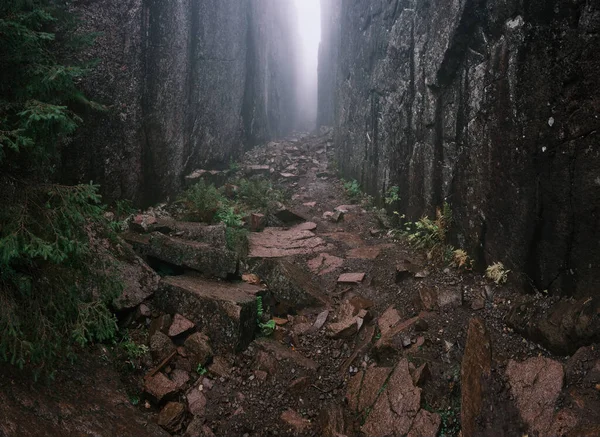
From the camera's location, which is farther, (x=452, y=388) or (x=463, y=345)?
(x=463, y=345)

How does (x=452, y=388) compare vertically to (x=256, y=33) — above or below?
below

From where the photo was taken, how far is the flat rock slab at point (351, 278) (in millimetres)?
6250

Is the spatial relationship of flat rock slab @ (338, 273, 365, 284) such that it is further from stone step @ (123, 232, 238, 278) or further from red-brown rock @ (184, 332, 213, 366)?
red-brown rock @ (184, 332, 213, 366)

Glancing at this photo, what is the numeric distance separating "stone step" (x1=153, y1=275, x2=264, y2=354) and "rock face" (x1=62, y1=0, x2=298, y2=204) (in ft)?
11.4

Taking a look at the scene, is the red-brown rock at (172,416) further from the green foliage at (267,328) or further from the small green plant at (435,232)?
the small green plant at (435,232)

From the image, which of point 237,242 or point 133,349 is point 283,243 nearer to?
point 237,242

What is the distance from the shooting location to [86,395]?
346 cm

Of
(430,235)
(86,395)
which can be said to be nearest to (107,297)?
(86,395)

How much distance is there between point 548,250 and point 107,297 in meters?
5.12

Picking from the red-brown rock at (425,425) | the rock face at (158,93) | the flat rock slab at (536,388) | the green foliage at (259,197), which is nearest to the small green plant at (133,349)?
the red-brown rock at (425,425)

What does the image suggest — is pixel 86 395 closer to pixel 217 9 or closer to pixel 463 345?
pixel 463 345

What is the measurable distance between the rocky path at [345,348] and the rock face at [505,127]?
70 centimetres

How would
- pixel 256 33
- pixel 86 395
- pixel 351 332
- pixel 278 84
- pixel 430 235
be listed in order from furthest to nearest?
pixel 278 84
pixel 256 33
pixel 430 235
pixel 351 332
pixel 86 395

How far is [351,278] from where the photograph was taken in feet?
20.7
